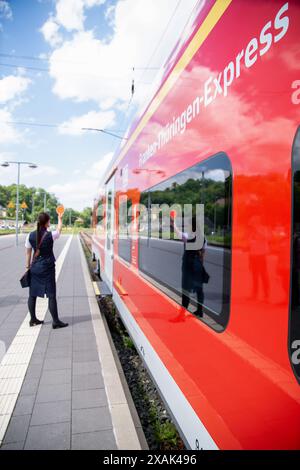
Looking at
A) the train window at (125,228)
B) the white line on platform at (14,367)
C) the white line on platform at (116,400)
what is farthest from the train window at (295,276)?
the train window at (125,228)

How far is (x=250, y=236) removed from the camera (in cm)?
151

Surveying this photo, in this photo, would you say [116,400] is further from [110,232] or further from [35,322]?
[110,232]

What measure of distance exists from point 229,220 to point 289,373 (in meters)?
0.73

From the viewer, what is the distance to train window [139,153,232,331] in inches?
70.5

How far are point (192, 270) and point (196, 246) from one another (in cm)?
18

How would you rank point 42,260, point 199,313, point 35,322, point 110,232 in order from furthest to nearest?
point 110,232
point 35,322
point 42,260
point 199,313

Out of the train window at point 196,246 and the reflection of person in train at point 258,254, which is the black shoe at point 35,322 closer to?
the train window at point 196,246

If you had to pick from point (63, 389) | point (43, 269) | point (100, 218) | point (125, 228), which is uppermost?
point (100, 218)

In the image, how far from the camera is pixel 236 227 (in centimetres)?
164

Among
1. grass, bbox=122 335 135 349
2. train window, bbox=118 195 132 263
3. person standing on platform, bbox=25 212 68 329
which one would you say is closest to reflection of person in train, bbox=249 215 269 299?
train window, bbox=118 195 132 263

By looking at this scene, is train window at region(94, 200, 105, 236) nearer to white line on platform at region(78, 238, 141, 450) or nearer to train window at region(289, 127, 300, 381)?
white line on platform at region(78, 238, 141, 450)

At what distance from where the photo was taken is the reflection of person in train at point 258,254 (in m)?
1.41

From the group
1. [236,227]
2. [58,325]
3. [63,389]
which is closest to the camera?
[236,227]

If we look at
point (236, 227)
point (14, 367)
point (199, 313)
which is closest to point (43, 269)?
point (14, 367)
